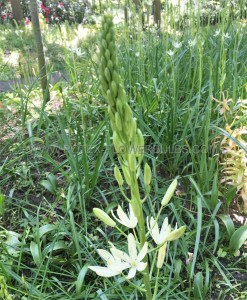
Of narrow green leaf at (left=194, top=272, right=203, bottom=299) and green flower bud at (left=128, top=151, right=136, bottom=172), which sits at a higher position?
green flower bud at (left=128, top=151, right=136, bottom=172)

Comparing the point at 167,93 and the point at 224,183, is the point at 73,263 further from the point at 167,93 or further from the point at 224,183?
the point at 167,93

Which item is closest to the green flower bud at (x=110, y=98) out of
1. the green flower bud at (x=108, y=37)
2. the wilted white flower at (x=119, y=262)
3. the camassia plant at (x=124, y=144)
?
the camassia plant at (x=124, y=144)

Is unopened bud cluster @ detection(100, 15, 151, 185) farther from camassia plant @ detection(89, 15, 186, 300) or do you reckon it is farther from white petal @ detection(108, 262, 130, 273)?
white petal @ detection(108, 262, 130, 273)

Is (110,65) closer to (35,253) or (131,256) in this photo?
(131,256)

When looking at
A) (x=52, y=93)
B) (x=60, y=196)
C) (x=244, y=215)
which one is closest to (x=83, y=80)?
(x=52, y=93)

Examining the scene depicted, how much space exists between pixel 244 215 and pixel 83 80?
97.5 inches

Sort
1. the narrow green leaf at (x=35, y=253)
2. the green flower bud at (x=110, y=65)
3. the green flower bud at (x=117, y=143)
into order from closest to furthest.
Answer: the green flower bud at (x=110, y=65) → the green flower bud at (x=117, y=143) → the narrow green leaf at (x=35, y=253)

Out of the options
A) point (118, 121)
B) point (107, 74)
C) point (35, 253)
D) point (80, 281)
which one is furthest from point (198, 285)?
point (107, 74)

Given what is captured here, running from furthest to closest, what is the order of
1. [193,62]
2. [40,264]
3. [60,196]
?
[193,62], [60,196], [40,264]

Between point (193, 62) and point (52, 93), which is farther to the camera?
→ point (52, 93)

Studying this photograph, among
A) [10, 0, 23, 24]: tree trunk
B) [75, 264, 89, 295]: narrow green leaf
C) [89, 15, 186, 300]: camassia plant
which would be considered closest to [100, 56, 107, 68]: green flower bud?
[89, 15, 186, 300]: camassia plant

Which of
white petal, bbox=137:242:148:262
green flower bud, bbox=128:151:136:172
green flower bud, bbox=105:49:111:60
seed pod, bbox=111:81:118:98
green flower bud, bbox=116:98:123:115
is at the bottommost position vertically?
white petal, bbox=137:242:148:262

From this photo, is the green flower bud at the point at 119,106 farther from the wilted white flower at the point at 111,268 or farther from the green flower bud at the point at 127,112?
the wilted white flower at the point at 111,268

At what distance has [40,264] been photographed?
2.00 m
